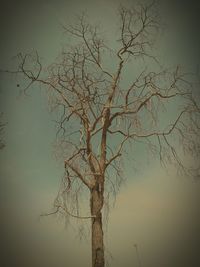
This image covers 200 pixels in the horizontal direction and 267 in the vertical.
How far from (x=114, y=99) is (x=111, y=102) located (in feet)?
0.13

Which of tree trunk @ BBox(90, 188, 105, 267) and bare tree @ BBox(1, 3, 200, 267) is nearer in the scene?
tree trunk @ BBox(90, 188, 105, 267)

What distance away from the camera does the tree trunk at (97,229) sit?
2.38 metres

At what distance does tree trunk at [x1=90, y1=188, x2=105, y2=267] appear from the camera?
2375 mm

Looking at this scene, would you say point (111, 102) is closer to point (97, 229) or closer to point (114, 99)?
point (114, 99)

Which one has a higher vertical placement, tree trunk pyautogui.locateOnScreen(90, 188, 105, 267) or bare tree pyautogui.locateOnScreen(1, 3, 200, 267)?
bare tree pyautogui.locateOnScreen(1, 3, 200, 267)

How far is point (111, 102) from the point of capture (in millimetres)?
2609

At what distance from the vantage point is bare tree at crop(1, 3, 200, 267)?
249 cm

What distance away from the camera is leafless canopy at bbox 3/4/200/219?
2.53 m

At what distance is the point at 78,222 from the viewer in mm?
2475

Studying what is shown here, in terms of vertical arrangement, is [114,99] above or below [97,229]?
above

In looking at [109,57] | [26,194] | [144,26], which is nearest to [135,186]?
[26,194]

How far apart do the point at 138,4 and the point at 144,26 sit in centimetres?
16

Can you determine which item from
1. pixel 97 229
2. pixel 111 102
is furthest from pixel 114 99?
pixel 97 229

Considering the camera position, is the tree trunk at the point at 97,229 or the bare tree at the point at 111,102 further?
the bare tree at the point at 111,102
